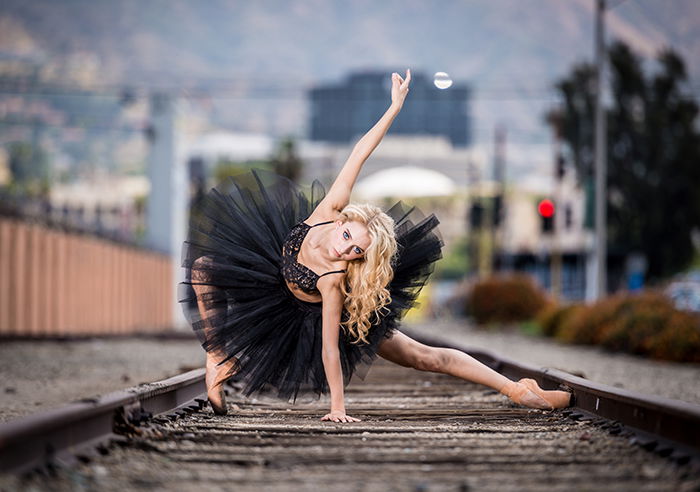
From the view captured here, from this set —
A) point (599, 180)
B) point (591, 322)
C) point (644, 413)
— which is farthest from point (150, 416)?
point (599, 180)

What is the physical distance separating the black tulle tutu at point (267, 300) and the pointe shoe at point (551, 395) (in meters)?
0.83

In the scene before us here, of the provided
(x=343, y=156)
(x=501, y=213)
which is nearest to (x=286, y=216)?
(x=501, y=213)

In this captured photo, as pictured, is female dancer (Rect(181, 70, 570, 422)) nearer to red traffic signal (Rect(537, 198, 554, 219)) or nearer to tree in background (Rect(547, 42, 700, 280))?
red traffic signal (Rect(537, 198, 554, 219))

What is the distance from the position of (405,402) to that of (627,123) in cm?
4409

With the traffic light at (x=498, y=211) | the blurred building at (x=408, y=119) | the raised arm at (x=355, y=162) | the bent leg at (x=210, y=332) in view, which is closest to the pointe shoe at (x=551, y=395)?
the raised arm at (x=355, y=162)

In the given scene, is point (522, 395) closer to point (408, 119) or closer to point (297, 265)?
point (297, 265)

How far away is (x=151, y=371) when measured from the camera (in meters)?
12.4

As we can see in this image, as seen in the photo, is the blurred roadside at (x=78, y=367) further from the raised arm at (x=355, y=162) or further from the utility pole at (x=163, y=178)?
the utility pole at (x=163, y=178)

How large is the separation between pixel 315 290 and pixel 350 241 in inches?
17.6

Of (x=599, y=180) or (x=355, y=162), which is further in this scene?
(x=599, y=180)

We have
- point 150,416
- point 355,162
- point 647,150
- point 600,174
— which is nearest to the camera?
point 150,416

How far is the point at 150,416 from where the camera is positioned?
5.62 metres

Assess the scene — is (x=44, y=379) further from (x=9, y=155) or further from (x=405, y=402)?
(x=9, y=155)

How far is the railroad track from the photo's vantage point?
4.10 meters
